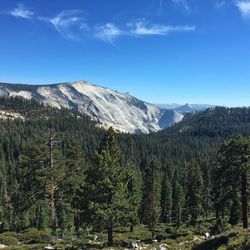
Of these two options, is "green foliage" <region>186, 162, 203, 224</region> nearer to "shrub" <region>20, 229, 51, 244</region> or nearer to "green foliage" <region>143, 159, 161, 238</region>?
"green foliage" <region>143, 159, 161, 238</region>

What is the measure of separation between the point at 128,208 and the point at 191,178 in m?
45.4

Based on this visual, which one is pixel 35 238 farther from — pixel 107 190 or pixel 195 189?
pixel 195 189

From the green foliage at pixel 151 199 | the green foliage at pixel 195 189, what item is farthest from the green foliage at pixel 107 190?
the green foliage at pixel 195 189

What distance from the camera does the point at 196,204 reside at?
7931cm

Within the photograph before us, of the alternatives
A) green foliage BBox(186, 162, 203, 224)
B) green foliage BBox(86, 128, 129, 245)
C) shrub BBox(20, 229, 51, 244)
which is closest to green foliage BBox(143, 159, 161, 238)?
green foliage BBox(186, 162, 203, 224)

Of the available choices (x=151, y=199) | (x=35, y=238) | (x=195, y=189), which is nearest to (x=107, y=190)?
(x=35, y=238)

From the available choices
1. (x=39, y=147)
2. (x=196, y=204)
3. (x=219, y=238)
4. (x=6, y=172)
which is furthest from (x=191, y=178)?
(x=6, y=172)

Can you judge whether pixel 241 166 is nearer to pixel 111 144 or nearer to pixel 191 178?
pixel 111 144

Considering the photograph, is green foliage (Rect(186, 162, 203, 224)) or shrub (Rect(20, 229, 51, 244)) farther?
green foliage (Rect(186, 162, 203, 224))

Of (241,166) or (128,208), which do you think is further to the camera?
(241,166)

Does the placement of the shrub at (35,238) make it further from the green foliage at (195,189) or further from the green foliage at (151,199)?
the green foliage at (195,189)

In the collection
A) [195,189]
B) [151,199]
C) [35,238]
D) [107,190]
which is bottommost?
[35,238]

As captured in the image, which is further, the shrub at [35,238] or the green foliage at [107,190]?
the shrub at [35,238]

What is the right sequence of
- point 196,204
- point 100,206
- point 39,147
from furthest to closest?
point 196,204 → point 39,147 → point 100,206
